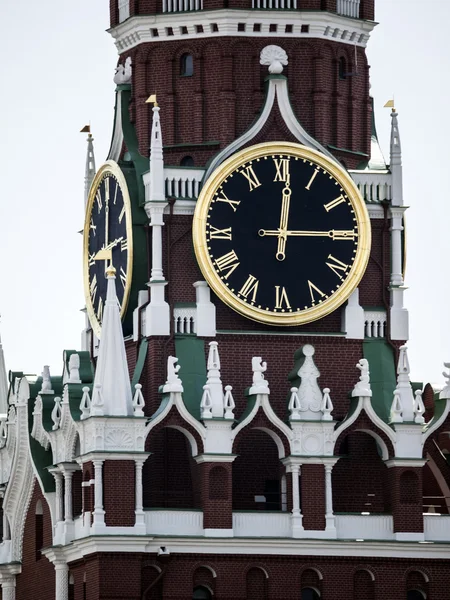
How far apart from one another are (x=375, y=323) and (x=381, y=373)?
1.17 meters

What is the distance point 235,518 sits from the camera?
→ 68.6 meters

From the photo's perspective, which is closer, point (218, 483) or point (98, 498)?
point (98, 498)

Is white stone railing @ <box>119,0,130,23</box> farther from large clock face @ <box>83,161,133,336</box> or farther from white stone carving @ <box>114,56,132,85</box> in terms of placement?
large clock face @ <box>83,161,133,336</box>

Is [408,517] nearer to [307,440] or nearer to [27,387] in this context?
[307,440]

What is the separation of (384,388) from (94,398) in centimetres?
633

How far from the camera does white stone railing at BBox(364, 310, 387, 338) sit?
71.2 meters

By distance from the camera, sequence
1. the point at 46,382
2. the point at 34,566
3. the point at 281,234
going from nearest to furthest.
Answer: the point at 281,234 < the point at 34,566 < the point at 46,382

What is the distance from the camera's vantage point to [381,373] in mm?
70688

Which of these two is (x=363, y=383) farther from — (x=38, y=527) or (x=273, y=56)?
(x=38, y=527)

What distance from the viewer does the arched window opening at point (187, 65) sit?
71.6 m

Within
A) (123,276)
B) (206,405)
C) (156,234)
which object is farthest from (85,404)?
(156,234)

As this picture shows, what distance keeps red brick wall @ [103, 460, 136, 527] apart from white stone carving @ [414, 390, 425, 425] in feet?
19.6

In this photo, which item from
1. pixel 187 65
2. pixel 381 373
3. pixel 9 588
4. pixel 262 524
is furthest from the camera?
pixel 9 588

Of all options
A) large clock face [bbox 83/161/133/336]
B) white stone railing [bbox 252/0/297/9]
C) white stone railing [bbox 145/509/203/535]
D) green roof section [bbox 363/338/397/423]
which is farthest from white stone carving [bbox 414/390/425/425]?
white stone railing [bbox 252/0/297/9]
